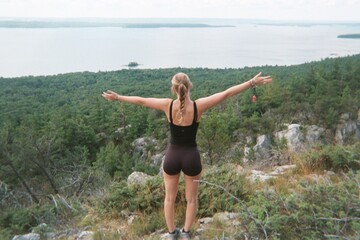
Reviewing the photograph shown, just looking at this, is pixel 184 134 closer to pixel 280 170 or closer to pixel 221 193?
pixel 221 193

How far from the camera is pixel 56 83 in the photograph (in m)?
69.6

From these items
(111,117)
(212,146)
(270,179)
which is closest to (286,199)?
(270,179)

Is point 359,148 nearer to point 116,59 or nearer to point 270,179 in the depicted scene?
point 270,179

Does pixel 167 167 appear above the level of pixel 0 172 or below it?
above

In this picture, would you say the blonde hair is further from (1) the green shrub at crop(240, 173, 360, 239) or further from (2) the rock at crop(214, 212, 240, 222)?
(2) the rock at crop(214, 212, 240, 222)

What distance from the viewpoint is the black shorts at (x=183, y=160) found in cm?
327

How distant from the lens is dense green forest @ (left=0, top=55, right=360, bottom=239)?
10.4 meters

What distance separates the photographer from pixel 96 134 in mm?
29078

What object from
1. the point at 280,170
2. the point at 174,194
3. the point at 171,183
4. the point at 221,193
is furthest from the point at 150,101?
the point at 280,170

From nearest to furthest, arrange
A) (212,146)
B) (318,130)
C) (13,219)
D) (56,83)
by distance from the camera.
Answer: (13,219), (212,146), (318,130), (56,83)

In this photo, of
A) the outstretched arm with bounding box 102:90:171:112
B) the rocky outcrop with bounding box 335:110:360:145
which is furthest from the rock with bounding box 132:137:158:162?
the outstretched arm with bounding box 102:90:171:112

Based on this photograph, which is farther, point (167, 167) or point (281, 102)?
point (281, 102)

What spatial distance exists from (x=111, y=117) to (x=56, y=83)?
146 feet

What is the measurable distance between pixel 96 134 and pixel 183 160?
87.7ft
